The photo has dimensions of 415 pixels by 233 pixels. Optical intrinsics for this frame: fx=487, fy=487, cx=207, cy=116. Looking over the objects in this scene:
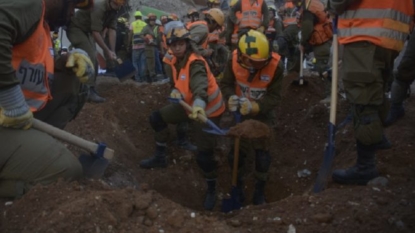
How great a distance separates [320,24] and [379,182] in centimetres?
459

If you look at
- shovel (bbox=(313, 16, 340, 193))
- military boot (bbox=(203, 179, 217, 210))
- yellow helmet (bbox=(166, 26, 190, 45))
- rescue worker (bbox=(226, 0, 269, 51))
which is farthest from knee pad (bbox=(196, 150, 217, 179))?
rescue worker (bbox=(226, 0, 269, 51))

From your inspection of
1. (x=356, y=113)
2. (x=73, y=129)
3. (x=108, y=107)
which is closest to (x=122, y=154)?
(x=73, y=129)

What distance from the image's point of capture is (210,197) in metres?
5.73

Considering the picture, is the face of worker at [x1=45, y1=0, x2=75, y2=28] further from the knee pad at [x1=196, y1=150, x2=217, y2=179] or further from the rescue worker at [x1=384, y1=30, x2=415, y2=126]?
the rescue worker at [x1=384, y1=30, x2=415, y2=126]

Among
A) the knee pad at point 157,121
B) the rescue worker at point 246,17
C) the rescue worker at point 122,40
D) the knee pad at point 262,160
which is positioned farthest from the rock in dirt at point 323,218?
the rescue worker at point 122,40

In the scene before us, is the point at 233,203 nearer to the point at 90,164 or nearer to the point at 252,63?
the point at 252,63

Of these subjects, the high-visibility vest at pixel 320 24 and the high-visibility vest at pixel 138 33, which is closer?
the high-visibility vest at pixel 320 24

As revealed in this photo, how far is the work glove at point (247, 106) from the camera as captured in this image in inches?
204

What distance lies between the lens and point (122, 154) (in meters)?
6.17

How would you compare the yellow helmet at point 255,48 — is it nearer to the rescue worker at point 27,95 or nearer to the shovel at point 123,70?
the rescue worker at point 27,95

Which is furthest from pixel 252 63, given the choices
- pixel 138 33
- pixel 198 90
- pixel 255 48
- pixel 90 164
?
pixel 138 33

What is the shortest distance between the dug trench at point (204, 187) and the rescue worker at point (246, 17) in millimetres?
1315

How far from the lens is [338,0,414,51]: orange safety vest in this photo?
393cm

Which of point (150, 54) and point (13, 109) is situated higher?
point (13, 109)
